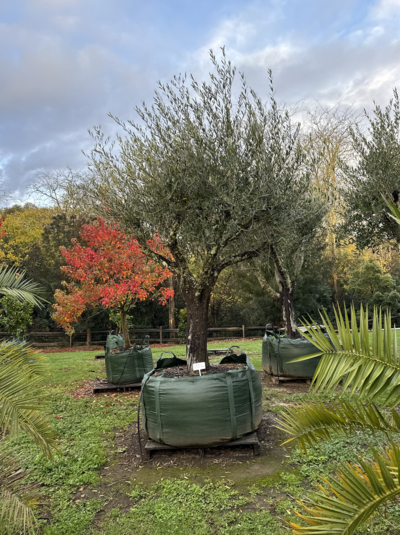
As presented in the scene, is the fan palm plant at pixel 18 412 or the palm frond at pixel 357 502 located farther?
the fan palm plant at pixel 18 412

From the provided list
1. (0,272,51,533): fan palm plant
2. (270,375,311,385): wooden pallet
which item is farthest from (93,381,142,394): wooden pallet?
(0,272,51,533): fan palm plant

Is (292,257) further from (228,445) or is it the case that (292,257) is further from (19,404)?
(19,404)

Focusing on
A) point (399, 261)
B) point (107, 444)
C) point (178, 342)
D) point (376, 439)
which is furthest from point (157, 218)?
point (399, 261)

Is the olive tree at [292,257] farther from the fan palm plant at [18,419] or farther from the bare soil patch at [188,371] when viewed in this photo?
the fan palm plant at [18,419]

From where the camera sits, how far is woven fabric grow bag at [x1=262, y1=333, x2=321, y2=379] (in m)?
7.91

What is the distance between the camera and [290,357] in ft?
26.6

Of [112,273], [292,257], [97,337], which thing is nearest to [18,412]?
[112,273]

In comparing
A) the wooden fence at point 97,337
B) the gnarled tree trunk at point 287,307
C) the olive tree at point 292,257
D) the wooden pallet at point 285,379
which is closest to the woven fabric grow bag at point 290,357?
the wooden pallet at point 285,379

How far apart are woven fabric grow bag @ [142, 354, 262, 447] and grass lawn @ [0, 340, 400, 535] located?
32cm

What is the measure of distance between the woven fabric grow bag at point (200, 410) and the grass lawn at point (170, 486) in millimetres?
324

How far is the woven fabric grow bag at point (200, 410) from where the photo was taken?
436 cm

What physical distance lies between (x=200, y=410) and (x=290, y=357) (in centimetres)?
429

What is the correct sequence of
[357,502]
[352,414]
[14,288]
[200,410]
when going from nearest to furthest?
[357,502] < [352,414] < [14,288] < [200,410]

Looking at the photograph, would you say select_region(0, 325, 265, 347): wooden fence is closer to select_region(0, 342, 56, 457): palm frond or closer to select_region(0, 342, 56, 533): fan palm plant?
select_region(0, 342, 56, 533): fan palm plant
